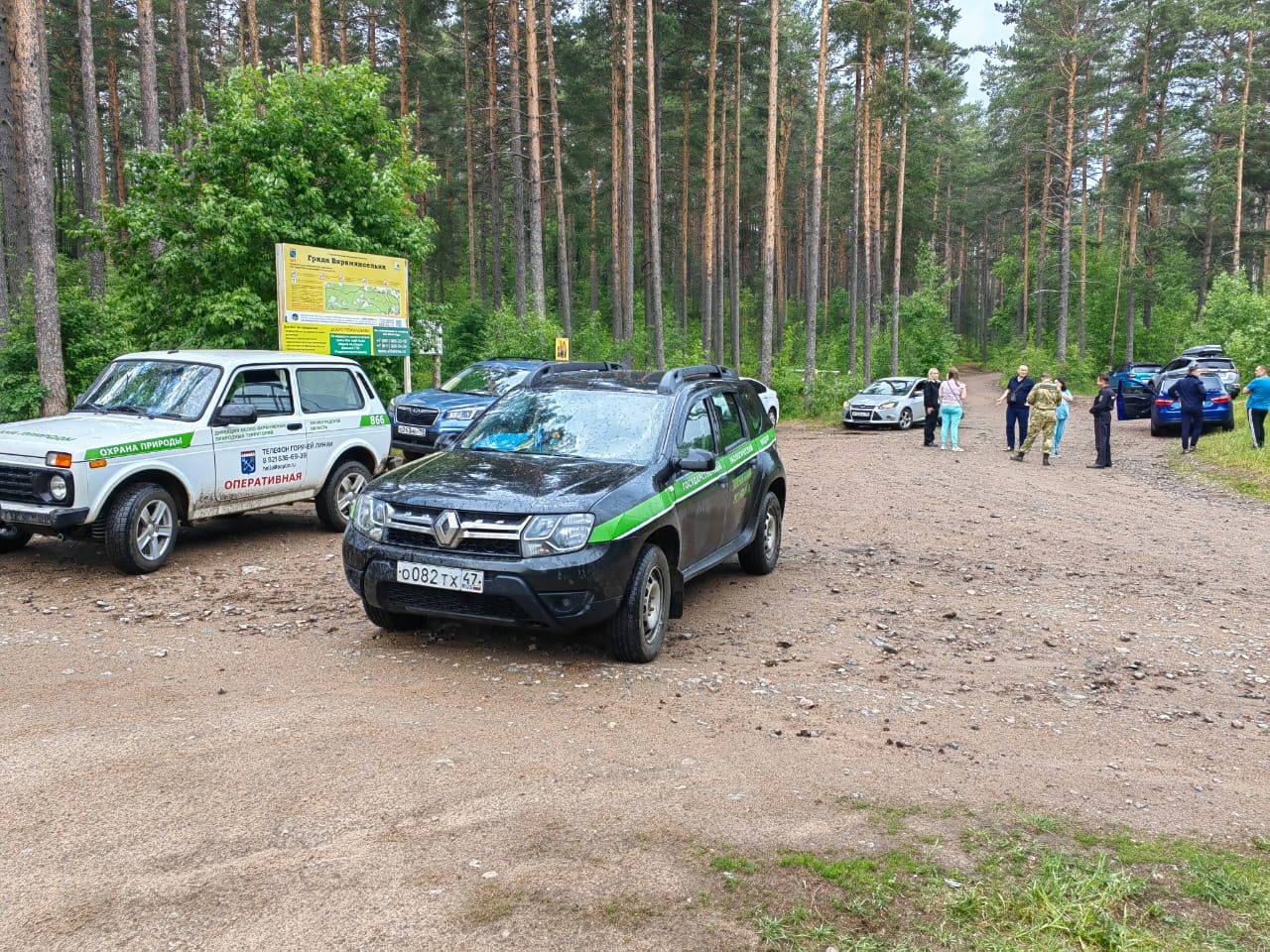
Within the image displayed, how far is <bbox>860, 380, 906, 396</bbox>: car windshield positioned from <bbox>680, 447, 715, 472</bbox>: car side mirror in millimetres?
22738

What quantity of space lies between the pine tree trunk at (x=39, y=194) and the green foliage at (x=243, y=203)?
3.23 feet

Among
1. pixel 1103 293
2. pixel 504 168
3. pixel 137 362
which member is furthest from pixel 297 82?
pixel 1103 293

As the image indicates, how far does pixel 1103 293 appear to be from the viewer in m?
58.7

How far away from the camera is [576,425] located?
703cm

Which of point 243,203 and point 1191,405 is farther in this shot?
point 1191,405

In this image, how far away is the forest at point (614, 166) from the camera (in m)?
15.3

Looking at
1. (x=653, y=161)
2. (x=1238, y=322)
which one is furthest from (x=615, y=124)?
(x=1238, y=322)

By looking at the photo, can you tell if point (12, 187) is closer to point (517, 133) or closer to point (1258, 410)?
point (517, 133)

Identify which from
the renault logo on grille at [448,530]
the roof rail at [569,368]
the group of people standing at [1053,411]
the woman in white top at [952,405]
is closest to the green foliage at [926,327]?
the group of people standing at [1053,411]

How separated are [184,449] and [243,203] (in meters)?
7.44

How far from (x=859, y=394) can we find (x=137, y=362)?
22746mm

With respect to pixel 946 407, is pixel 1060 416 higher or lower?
lower

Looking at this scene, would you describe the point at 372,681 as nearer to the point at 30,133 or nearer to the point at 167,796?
the point at 167,796

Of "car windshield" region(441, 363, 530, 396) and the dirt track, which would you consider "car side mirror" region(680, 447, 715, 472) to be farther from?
"car windshield" region(441, 363, 530, 396)
